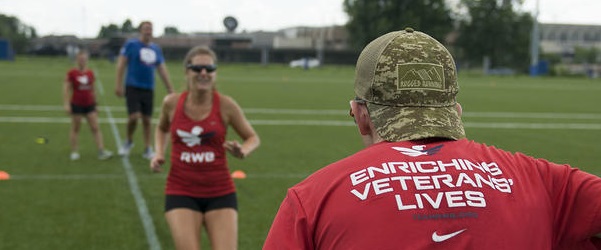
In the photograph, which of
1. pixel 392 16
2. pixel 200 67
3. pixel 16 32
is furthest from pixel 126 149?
pixel 16 32

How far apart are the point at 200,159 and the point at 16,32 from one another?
9990 cm

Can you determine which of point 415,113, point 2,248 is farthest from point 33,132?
point 415,113

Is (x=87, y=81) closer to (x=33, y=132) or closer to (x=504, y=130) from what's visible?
(x=33, y=132)

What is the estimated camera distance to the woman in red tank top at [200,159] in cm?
445

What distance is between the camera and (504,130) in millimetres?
14984

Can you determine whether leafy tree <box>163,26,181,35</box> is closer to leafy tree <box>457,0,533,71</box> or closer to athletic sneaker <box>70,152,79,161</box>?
leafy tree <box>457,0,533,71</box>

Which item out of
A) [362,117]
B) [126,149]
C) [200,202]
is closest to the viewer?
[362,117]

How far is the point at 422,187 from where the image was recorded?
152 centimetres

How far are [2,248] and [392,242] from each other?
5.10m

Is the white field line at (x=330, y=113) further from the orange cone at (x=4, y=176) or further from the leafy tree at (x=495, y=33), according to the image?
Answer: the leafy tree at (x=495, y=33)

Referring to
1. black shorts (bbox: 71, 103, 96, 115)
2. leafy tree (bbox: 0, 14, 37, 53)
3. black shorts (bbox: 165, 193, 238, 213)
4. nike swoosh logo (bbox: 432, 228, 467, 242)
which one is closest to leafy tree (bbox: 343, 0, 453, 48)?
leafy tree (bbox: 0, 14, 37, 53)

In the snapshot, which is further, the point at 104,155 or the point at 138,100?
the point at 138,100

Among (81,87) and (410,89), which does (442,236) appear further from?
(81,87)

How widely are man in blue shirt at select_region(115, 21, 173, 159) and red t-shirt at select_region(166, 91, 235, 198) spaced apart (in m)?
5.56
